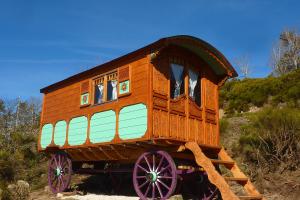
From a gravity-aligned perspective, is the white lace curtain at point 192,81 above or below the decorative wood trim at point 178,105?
above

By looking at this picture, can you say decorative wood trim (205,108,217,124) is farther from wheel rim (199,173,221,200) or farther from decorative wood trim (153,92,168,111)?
decorative wood trim (153,92,168,111)

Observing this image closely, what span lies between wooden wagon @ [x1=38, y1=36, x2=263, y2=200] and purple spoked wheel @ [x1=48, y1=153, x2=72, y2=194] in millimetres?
62

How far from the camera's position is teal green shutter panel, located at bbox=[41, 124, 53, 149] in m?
14.8

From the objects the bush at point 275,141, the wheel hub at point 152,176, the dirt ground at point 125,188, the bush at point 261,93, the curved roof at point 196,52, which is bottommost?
the dirt ground at point 125,188

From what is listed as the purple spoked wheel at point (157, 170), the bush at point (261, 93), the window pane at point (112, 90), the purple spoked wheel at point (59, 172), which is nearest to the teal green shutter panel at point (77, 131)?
the purple spoked wheel at point (59, 172)

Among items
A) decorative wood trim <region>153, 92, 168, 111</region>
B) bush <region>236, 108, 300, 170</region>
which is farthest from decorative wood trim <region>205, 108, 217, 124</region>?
bush <region>236, 108, 300, 170</region>

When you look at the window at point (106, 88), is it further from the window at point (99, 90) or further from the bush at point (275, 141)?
the bush at point (275, 141)

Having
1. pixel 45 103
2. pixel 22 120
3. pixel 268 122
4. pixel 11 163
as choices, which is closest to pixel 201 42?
pixel 268 122

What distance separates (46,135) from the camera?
1508 cm

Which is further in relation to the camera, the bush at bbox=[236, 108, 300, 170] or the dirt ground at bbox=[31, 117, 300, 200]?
the bush at bbox=[236, 108, 300, 170]

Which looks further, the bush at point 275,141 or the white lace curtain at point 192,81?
the bush at point 275,141

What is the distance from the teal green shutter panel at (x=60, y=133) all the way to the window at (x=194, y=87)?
526cm

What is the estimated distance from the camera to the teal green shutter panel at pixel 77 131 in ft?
41.8

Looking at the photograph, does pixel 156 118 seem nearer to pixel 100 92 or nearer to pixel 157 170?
pixel 157 170
